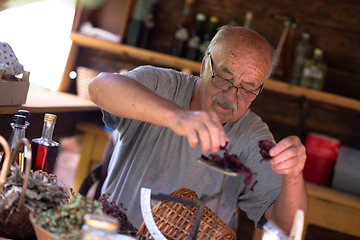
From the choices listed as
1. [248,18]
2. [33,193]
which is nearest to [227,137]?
[33,193]

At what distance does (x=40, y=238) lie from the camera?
0.75 meters

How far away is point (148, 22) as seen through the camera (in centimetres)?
289

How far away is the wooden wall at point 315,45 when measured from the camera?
9.05 ft

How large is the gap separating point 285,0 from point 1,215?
2568mm

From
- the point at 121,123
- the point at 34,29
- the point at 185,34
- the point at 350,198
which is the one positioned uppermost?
the point at 185,34

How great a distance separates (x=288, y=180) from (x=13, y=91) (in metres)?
1.01

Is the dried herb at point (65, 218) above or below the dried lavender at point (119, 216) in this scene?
above

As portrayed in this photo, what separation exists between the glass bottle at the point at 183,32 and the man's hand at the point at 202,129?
78.0 inches

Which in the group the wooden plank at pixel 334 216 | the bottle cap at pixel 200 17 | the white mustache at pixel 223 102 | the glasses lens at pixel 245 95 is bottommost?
the wooden plank at pixel 334 216

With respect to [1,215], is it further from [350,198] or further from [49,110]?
[350,198]

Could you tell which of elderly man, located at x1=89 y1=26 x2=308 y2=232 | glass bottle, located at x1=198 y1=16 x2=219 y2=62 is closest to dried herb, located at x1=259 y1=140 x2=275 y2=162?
elderly man, located at x1=89 y1=26 x2=308 y2=232

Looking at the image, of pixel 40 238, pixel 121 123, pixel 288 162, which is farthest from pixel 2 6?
pixel 288 162

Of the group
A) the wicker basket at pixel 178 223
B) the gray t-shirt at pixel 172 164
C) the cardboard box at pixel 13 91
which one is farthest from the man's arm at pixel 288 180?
the cardboard box at pixel 13 91

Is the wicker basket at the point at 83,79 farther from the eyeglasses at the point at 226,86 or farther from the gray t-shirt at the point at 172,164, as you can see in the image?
the eyeglasses at the point at 226,86
